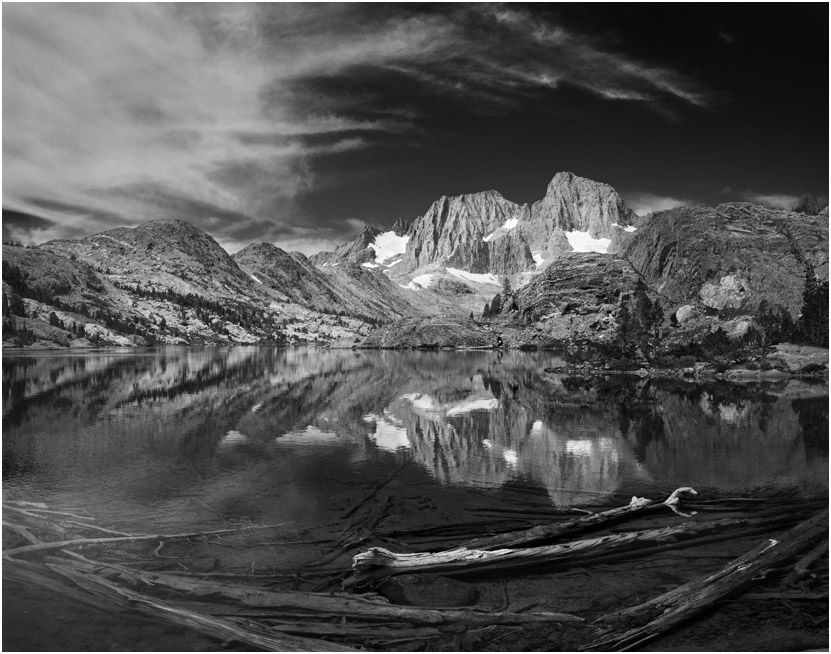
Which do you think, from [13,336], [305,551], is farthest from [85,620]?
[13,336]

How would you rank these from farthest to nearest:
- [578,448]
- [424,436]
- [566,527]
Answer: [424,436], [578,448], [566,527]

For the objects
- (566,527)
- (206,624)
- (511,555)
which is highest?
(566,527)

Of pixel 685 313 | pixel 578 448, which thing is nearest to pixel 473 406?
pixel 578 448

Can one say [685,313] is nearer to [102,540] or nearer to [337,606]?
[337,606]

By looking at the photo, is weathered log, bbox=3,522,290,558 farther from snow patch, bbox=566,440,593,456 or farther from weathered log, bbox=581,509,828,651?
snow patch, bbox=566,440,593,456

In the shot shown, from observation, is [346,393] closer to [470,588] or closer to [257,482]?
[257,482]

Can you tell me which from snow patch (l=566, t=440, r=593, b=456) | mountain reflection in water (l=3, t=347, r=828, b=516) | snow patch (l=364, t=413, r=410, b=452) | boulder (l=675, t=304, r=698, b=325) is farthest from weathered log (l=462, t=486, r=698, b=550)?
boulder (l=675, t=304, r=698, b=325)

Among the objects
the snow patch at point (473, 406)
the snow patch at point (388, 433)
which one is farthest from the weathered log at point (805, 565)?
the snow patch at point (473, 406)
